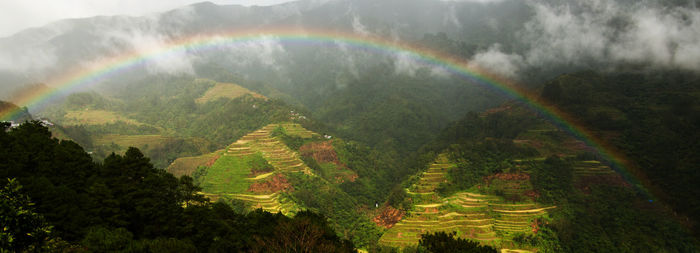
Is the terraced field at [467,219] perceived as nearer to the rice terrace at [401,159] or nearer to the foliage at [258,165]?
the rice terrace at [401,159]

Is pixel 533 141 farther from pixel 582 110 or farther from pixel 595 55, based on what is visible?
pixel 595 55

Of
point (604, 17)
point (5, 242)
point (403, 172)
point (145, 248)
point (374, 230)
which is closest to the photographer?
point (5, 242)

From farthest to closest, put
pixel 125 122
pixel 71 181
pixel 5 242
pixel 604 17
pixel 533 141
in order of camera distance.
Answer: pixel 604 17, pixel 125 122, pixel 533 141, pixel 71 181, pixel 5 242

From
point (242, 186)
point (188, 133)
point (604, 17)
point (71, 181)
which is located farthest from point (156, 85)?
point (604, 17)

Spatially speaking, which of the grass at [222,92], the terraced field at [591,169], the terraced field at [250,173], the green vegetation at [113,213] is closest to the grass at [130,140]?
the terraced field at [250,173]

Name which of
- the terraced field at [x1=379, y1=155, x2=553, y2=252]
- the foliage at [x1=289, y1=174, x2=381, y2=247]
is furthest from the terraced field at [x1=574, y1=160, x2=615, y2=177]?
the foliage at [x1=289, y1=174, x2=381, y2=247]

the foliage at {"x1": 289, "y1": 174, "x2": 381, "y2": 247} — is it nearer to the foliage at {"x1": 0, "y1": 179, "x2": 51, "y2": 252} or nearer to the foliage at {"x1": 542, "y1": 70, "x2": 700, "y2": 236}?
the foliage at {"x1": 0, "y1": 179, "x2": 51, "y2": 252}

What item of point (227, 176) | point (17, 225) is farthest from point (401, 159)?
point (17, 225)
